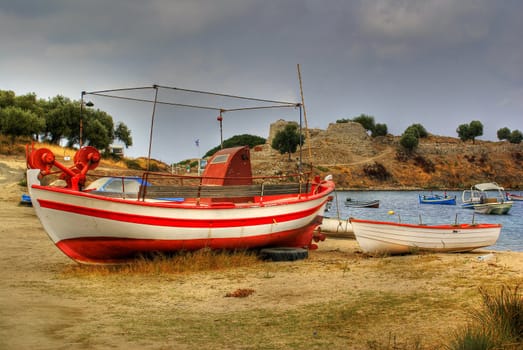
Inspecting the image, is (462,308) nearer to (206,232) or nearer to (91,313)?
(91,313)

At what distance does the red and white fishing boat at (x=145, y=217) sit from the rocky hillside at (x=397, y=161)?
90.9m

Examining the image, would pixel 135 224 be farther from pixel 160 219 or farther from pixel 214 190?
pixel 214 190

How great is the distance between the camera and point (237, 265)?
14.3 metres

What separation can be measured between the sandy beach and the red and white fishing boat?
91 centimetres

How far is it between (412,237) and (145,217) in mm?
9307

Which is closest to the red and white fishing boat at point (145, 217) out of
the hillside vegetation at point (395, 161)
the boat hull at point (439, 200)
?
the boat hull at point (439, 200)

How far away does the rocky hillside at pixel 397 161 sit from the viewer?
115 meters

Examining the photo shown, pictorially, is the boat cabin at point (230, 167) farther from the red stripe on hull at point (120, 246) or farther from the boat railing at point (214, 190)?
the red stripe on hull at point (120, 246)

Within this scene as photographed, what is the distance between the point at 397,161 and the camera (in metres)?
128

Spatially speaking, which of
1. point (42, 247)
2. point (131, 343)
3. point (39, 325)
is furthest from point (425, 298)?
point (42, 247)

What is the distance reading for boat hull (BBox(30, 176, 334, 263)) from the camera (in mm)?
12109

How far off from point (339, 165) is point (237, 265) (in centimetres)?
10279

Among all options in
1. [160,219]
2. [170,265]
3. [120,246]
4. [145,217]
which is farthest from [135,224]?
[170,265]

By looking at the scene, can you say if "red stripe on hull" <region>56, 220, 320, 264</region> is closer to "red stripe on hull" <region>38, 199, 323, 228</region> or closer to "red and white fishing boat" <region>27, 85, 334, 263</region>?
"red and white fishing boat" <region>27, 85, 334, 263</region>
